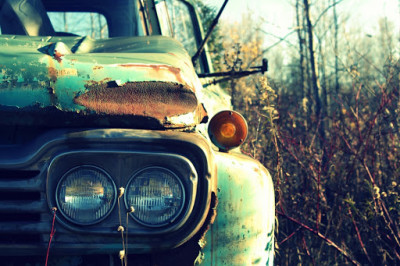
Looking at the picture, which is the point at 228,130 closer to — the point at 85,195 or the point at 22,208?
the point at 85,195

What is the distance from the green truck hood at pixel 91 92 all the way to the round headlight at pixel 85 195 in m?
0.18

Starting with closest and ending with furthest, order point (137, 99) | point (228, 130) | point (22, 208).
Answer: point (22, 208) < point (137, 99) < point (228, 130)

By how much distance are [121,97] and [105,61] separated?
8.1 inches

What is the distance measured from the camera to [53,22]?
3.05 metres

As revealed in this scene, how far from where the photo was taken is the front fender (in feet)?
5.11

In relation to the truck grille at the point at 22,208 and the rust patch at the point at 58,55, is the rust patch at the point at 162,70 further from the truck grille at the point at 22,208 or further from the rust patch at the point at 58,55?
the truck grille at the point at 22,208

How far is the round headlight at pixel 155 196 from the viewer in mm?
1439

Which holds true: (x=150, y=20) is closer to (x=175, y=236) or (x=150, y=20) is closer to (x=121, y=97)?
(x=121, y=97)

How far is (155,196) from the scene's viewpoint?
1436 millimetres

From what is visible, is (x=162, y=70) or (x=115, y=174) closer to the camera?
(x=115, y=174)

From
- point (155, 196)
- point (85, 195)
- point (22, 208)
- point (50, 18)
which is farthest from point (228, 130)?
point (50, 18)

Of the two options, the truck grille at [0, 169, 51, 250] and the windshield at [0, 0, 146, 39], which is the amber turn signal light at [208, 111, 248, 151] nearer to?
the truck grille at [0, 169, 51, 250]

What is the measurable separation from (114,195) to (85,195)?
0.09 metres

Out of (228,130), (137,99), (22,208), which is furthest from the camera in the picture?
(228,130)
